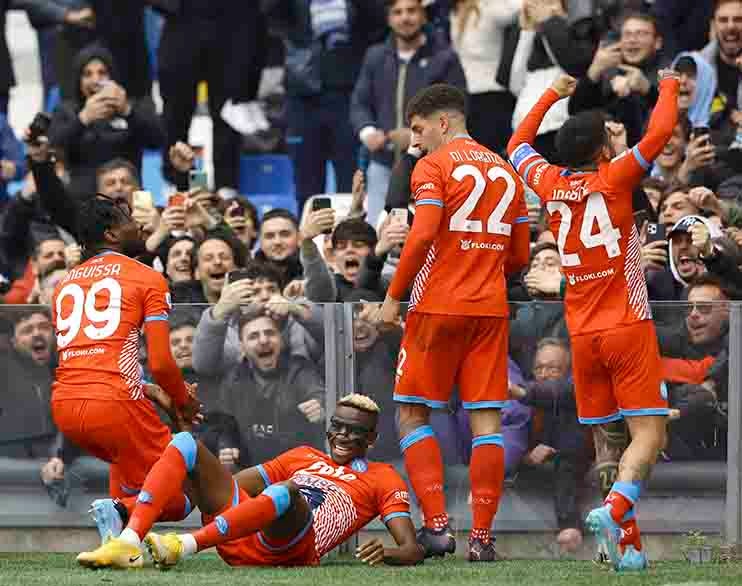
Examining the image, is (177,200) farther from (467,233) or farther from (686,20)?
(686,20)

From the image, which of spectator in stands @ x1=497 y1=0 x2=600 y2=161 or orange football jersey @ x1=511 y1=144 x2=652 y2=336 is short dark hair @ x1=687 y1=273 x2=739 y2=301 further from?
spectator in stands @ x1=497 y1=0 x2=600 y2=161

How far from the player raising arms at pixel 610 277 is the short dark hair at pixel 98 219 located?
215 centimetres

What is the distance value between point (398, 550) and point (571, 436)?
1.65 metres

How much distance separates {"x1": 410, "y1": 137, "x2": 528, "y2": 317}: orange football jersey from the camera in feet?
29.8

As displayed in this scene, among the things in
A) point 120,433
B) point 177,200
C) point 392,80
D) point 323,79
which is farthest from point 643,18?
point 120,433

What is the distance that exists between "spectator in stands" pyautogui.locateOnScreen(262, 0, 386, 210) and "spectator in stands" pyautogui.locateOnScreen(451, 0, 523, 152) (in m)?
1.04

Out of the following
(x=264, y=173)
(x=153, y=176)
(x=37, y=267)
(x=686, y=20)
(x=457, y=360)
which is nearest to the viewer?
(x=457, y=360)

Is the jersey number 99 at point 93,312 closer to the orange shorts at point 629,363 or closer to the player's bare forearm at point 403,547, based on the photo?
the player's bare forearm at point 403,547

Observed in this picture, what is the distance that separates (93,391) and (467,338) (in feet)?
6.36

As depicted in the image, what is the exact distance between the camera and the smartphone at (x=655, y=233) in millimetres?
10570

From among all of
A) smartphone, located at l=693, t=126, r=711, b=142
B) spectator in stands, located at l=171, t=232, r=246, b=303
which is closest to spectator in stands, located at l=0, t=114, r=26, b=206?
spectator in stands, located at l=171, t=232, r=246, b=303

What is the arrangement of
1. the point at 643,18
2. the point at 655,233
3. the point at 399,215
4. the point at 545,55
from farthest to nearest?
the point at 545,55
the point at 643,18
the point at 655,233
the point at 399,215

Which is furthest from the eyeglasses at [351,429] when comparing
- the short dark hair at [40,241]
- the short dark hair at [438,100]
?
the short dark hair at [40,241]

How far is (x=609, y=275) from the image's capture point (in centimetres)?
880
